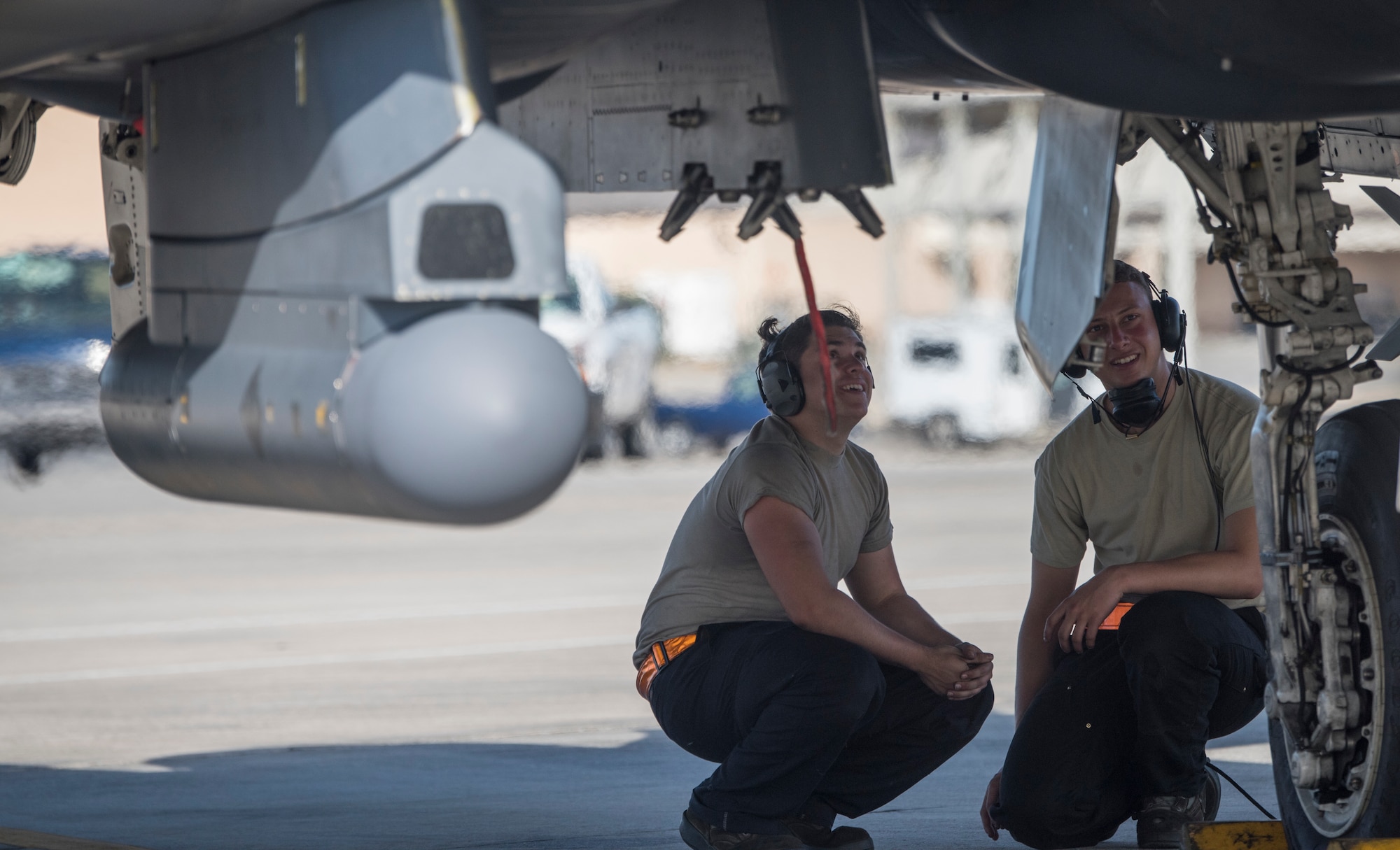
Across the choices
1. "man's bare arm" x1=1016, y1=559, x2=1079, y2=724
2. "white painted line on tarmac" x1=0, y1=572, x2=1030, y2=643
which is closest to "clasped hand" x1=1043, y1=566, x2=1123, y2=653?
"man's bare arm" x1=1016, y1=559, x2=1079, y2=724

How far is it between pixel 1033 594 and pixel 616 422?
17.3 m

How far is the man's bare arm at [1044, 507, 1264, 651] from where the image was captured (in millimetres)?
4309

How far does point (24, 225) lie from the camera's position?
11234 mm

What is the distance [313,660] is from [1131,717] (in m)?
5.75

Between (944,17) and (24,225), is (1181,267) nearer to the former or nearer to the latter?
(24,225)

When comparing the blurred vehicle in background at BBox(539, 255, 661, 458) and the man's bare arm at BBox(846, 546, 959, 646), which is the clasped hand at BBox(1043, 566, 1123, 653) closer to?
the man's bare arm at BBox(846, 546, 959, 646)

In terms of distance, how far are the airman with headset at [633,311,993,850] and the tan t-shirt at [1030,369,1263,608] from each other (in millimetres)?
462

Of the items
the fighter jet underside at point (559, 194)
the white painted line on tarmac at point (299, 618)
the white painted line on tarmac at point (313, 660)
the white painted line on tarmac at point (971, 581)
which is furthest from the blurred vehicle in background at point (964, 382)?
the fighter jet underside at point (559, 194)

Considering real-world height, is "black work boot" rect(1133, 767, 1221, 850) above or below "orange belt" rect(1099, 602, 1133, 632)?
below

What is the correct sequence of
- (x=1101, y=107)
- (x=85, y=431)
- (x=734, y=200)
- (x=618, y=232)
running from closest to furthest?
(x=1101, y=107)
(x=734, y=200)
(x=85, y=431)
(x=618, y=232)

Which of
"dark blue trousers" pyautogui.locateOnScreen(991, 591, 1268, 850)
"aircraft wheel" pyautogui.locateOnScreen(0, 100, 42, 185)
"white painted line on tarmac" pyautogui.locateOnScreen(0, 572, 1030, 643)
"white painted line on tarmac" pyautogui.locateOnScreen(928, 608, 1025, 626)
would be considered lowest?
"white painted line on tarmac" pyautogui.locateOnScreen(928, 608, 1025, 626)

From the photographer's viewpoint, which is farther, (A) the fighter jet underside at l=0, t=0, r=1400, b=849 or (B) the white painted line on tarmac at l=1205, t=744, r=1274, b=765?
(B) the white painted line on tarmac at l=1205, t=744, r=1274, b=765

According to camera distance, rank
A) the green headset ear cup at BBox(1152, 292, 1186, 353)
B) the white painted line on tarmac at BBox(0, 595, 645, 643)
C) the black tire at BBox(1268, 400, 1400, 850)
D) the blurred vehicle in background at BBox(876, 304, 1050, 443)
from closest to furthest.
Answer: the black tire at BBox(1268, 400, 1400, 850) < the green headset ear cup at BBox(1152, 292, 1186, 353) < the white painted line on tarmac at BBox(0, 595, 645, 643) < the blurred vehicle in background at BBox(876, 304, 1050, 443)

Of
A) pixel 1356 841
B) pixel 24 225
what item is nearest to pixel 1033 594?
pixel 1356 841
